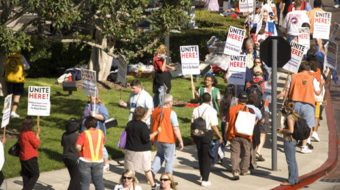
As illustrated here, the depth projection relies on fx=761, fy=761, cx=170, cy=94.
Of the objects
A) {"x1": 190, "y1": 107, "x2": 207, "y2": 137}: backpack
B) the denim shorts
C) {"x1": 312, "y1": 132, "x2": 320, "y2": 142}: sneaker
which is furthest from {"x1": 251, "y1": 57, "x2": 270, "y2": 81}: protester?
{"x1": 190, "y1": 107, "x2": 207, "y2": 137}: backpack

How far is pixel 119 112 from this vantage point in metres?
20.0

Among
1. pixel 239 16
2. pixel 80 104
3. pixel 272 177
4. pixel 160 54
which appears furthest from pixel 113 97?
pixel 239 16

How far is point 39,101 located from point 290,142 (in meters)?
4.69

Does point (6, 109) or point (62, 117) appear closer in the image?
point (6, 109)

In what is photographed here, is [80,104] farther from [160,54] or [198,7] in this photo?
Answer: [198,7]

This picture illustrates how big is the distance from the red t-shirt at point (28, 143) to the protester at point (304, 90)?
6.12 meters

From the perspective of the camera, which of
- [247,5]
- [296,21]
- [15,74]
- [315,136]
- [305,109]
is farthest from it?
[247,5]

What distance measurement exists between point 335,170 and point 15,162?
6.61 meters

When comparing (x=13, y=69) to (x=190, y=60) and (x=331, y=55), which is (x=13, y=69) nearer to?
(x=190, y=60)

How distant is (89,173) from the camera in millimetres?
12023

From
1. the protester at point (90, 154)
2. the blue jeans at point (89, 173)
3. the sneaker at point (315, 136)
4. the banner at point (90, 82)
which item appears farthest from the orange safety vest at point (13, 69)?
the blue jeans at point (89, 173)

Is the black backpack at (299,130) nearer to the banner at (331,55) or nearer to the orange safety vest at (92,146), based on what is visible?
the orange safety vest at (92,146)

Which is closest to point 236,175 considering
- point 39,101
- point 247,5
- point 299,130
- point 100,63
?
point 299,130

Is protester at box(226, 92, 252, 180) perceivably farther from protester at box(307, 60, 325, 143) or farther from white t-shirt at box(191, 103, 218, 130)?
protester at box(307, 60, 325, 143)
